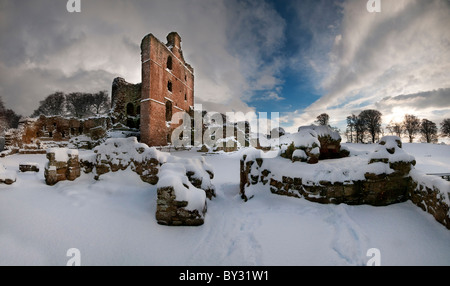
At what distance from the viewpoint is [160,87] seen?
1775 cm

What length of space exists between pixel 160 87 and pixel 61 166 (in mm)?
14305

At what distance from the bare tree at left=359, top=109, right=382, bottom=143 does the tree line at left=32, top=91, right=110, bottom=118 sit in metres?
50.2

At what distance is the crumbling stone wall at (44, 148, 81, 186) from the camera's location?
5168 millimetres

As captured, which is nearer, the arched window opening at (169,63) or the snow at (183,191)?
the snow at (183,191)

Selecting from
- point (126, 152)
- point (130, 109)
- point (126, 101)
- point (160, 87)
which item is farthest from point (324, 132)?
point (126, 101)

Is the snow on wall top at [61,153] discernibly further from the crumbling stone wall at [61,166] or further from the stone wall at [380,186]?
the stone wall at [380,186]

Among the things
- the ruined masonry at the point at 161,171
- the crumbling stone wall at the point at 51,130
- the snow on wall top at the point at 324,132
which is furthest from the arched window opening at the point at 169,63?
the snow on wall top at the point at 324,132

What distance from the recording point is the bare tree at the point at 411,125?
27.7 m

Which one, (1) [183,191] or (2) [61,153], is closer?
(1) [183,191]

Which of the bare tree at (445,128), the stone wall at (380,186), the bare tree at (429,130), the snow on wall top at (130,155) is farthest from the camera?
the bare tree at (429,130)

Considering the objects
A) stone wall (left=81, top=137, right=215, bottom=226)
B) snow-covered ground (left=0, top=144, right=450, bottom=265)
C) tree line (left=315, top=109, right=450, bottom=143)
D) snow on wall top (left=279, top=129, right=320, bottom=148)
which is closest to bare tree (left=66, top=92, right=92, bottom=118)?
stone wall (left=81, top=137, right=215, bottom=226)

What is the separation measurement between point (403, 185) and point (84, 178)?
9703 mm

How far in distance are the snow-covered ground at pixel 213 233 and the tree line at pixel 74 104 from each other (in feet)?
126
